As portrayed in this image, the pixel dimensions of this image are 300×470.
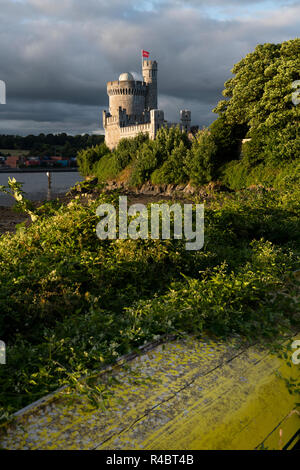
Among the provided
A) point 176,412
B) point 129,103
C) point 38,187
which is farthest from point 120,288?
point 38,187

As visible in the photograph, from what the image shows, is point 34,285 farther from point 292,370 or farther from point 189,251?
point 292,370

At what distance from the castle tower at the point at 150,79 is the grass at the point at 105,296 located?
69591 mm

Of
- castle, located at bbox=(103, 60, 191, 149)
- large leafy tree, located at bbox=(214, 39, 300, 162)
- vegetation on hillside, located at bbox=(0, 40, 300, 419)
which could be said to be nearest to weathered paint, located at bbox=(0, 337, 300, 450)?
vegetation on hillside, located at bbox=(0, 40, 300, 419)

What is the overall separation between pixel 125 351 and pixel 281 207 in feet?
24.1

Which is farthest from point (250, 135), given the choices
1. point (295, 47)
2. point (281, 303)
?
point (281, 303)

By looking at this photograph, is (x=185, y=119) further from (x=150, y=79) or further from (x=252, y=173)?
(x=150, y=79)

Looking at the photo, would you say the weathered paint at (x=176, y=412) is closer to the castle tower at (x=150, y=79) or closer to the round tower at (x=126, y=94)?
the round tower at (x=126, y=94)

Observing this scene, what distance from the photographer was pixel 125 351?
3123mm

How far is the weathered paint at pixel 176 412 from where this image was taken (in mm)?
2174

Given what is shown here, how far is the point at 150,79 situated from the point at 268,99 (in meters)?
51.9

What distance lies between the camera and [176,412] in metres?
2.38

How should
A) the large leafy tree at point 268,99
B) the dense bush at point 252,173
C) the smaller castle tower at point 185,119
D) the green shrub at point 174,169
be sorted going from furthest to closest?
the smaller castle tower at point 185,119, the green shrub at point 174,169, the dense bush at point 252,173, the large leafy tree at point 268,99

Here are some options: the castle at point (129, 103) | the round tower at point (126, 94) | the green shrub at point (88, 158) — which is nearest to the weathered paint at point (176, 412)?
the green shrub at point (88, 158)
